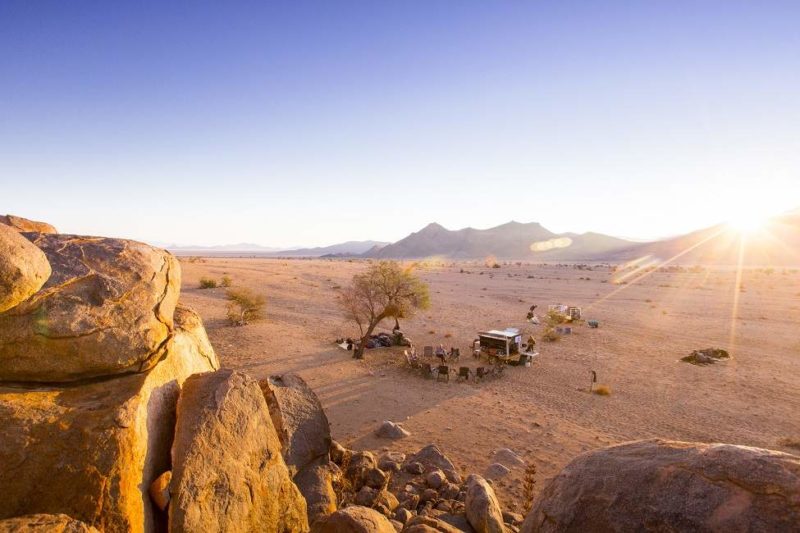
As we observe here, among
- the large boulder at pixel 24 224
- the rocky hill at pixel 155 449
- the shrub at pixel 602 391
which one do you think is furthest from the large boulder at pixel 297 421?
the shrub at pixel 602 391

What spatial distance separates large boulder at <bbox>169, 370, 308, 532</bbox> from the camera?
529 cm

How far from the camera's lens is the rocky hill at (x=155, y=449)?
4488 millimetres

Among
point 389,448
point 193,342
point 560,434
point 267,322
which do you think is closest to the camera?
point 193,342

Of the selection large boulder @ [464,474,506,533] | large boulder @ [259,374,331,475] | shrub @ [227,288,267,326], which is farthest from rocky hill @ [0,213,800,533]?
shrub @ [227,288,267,326]

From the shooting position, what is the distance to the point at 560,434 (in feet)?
48.6

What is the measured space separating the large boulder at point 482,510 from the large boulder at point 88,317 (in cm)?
674

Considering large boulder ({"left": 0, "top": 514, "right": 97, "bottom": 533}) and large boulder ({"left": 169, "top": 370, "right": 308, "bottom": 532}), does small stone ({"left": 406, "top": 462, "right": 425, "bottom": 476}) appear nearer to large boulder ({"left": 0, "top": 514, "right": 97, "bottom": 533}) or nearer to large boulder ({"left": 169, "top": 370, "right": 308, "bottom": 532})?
large boulder ({"left": 169, "top": 370, "right": 308, "bottom": 532})

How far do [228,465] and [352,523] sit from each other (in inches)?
79.6

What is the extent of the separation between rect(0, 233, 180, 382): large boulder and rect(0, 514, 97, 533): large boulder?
1.99 meters

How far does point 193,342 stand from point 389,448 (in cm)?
796

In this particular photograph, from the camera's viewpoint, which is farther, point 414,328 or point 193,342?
point 414,328

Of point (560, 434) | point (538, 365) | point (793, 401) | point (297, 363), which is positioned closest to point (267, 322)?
point (297, 363)

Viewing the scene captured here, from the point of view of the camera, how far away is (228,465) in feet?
18.9

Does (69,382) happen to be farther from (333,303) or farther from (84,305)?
(333,303)
